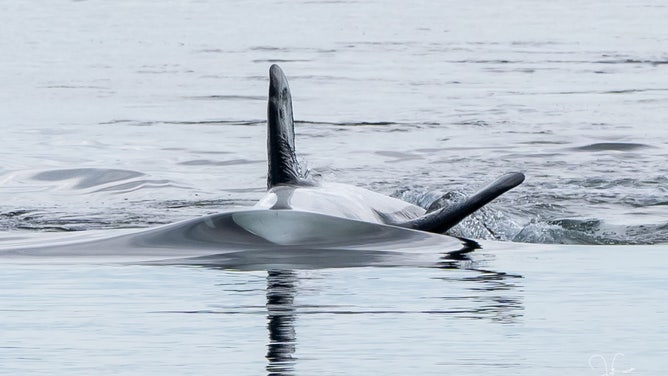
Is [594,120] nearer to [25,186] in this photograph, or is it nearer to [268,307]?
[25,186]

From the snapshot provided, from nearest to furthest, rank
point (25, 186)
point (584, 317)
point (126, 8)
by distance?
point (584, 317) → point (25, 186) → point (126, 8)

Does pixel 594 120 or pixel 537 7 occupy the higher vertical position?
pixel 537 7

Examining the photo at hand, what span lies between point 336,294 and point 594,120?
387 inches

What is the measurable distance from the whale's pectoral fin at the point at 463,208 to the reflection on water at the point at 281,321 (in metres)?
1.38

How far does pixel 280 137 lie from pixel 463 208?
148 centimetres

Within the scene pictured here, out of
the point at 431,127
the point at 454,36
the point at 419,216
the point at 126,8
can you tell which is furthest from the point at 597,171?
the point at 126,8

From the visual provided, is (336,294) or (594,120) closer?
(336,294)

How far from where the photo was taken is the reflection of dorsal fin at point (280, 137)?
9.96 meters

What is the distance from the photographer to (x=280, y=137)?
10.2 m

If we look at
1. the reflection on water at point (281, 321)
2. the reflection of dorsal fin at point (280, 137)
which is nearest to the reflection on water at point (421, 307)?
the reflection on water at point (281, 321)

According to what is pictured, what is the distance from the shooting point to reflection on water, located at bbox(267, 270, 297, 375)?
601 cm

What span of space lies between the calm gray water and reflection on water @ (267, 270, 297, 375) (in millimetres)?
18

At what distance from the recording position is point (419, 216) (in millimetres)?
10141

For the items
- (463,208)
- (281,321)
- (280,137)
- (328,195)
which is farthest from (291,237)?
(281,321)
